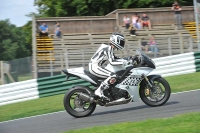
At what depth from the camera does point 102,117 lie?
9469mm

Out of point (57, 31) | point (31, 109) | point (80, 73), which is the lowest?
point (31, 109)

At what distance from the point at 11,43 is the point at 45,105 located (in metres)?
50.3

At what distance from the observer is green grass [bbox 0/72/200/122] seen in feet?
38.1

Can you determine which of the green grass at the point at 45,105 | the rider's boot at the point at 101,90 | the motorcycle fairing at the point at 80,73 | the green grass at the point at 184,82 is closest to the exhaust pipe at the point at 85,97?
the rider's boot at the point at 101,90

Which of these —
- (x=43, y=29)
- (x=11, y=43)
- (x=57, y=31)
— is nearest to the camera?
(x=57, y=31)

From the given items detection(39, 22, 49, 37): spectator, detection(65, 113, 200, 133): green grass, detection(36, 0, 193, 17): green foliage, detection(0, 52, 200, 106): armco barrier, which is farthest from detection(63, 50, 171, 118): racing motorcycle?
detection(36, 0, 193, 17): green foliage

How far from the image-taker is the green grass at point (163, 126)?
22.7 feet

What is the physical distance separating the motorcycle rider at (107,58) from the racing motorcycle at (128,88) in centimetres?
9

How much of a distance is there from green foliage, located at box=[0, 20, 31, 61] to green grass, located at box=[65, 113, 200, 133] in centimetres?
4689

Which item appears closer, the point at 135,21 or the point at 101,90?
the point at 101,90

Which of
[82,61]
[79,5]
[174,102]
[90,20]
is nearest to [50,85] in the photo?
[82,61]

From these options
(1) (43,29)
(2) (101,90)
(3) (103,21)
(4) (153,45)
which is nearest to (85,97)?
(2) (101,90)

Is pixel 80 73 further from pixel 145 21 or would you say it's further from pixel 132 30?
pixel 145 21

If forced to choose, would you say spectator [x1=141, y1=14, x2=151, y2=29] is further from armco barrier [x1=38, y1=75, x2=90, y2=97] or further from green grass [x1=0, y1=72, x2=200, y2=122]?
armco barrier [x1=38, y1=75, x2=90, y2=97]
